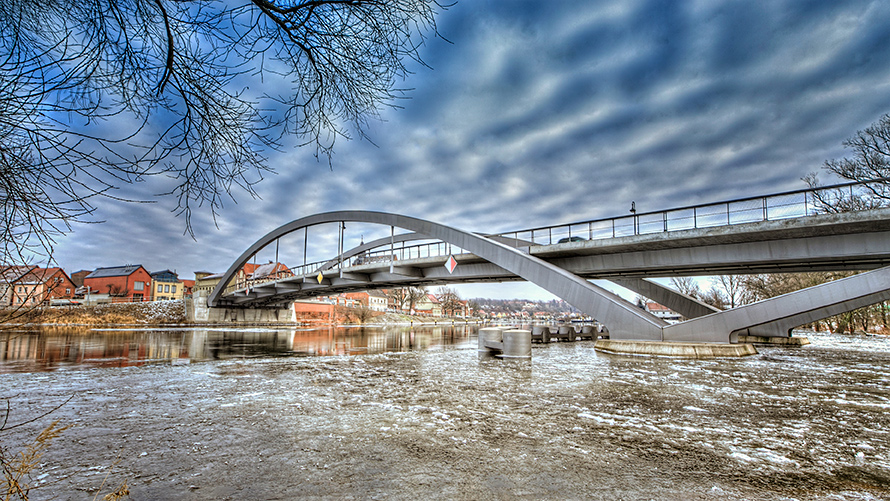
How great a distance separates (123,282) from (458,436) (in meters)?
92.6

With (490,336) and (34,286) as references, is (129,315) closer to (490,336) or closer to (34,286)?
(490,336)

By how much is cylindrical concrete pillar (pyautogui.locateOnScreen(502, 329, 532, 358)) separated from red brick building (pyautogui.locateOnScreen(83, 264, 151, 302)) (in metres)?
80.7

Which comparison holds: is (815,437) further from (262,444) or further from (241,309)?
(241,309)

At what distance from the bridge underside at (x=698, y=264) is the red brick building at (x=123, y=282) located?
228ft

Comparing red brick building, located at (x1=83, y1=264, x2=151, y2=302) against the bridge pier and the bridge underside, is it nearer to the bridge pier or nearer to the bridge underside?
the bridge pier

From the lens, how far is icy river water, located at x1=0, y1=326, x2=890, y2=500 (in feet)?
11.5

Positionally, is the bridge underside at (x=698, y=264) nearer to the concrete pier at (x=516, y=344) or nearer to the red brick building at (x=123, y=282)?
the concrete pier at (x=516, y=344)

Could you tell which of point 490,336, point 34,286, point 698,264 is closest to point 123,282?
point 490,336

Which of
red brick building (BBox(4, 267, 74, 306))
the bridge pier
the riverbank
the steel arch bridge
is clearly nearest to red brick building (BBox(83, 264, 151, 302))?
the riverbank

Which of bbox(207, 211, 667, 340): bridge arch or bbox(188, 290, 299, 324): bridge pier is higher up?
bbox(207, 211, 667, 340): bridge arch

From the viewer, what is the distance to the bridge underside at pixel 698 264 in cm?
1603

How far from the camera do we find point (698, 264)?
2109 centimetres

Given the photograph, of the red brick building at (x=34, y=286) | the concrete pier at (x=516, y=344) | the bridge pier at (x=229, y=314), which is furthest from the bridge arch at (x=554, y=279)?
the bridge pier at (x=229, y=314)

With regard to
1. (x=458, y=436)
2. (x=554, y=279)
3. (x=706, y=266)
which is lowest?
(x=458, y=436)
